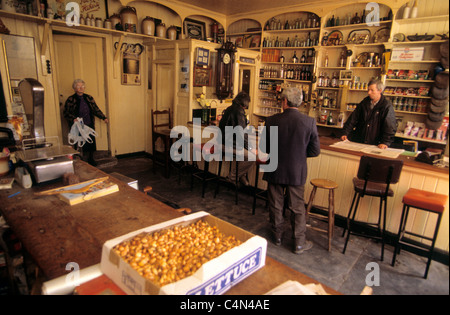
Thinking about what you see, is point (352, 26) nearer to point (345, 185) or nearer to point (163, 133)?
point (345, 185)

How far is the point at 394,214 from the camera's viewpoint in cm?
300

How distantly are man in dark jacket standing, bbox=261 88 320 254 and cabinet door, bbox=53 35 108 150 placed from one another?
4243mm

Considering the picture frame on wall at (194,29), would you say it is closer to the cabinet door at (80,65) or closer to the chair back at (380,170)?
the cabinet door at (80,65)

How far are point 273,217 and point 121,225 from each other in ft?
6.27

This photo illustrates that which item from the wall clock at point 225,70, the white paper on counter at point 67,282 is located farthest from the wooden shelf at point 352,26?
the white paper on counter at point 67,282

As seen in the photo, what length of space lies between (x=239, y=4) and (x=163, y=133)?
343cm

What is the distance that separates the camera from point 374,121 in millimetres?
3559

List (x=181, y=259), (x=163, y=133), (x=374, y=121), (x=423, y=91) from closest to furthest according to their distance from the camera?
(x=181, y=259)
(x=374, y=121)
(x=423, y=91)
(x=163, y=133)

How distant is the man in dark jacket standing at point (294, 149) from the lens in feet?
8.80

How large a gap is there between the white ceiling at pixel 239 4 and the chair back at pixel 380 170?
4.58 m

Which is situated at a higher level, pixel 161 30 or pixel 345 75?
pixel 161 30

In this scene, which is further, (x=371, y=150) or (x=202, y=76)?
(x=202, y=76)

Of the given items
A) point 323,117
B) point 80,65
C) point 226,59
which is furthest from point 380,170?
point 80,65
